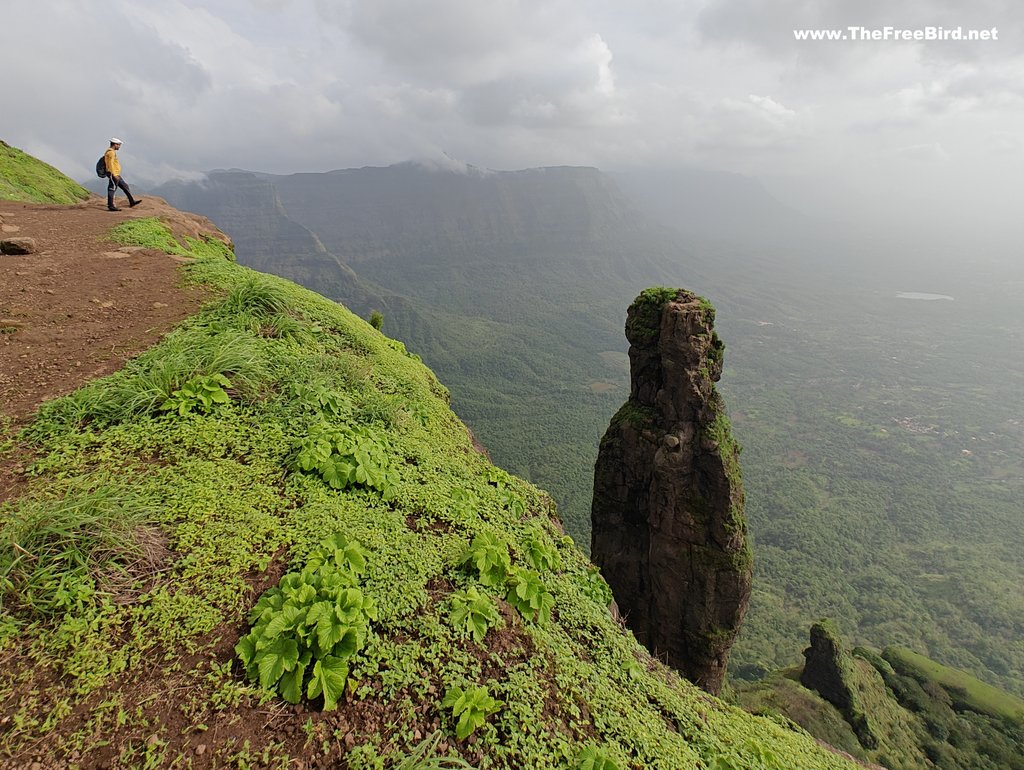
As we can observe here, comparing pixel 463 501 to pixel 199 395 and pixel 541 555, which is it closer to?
pixel 541 555

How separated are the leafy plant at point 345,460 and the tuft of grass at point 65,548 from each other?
169cm

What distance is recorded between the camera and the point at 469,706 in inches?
135

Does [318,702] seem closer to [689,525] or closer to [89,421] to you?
[89,421]

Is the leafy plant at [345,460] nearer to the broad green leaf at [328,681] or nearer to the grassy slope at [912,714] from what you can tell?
the broad green leaf at [328,681]

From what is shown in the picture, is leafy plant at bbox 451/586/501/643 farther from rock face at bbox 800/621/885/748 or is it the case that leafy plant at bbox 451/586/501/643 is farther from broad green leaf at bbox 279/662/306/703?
rock face at bbox 800/621/885/748

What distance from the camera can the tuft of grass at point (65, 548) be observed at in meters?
3.27

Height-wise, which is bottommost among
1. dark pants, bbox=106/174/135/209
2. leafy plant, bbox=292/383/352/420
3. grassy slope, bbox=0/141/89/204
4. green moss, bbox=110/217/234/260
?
leafy plant, bbox=292/383/352/420

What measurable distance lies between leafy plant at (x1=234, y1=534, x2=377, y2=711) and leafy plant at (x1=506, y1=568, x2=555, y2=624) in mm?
1579

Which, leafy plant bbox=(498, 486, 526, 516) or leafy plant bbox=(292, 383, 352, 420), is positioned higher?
leafy plant bbox=(292, 383, 352, 420)

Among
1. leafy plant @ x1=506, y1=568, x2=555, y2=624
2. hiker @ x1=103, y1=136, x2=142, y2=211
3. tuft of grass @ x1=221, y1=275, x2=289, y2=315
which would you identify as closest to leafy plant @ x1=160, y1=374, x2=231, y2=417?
tuft of grass @ x1=221, y1=275, x2=289, y2=315

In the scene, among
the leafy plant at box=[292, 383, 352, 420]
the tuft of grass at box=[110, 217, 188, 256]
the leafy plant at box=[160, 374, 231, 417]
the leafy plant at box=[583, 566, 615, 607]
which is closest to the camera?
the leafy plant at box=[160, 374, 231, 417]

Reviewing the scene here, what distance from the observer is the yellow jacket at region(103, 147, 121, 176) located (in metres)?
14.5

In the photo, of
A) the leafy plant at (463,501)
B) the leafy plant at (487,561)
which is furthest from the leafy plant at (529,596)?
the leafy plant at (463,501)

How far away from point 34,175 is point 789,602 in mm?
83561
